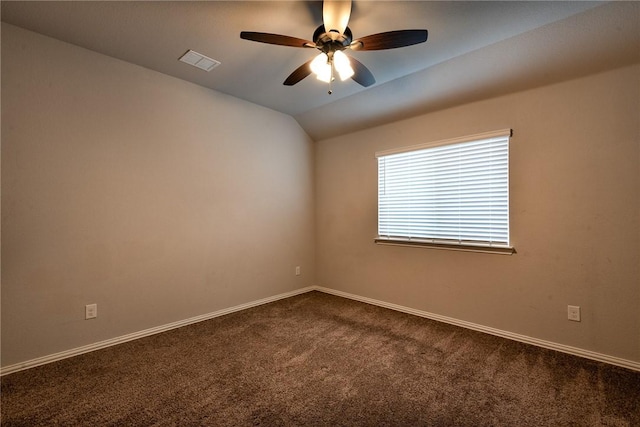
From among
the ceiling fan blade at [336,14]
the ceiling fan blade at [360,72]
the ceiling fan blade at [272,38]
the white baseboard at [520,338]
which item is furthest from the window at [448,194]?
the ceiling fan blade at [272,38]

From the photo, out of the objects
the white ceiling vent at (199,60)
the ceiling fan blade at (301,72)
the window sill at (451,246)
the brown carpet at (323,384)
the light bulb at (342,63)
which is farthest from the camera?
the window sill at (451,246)

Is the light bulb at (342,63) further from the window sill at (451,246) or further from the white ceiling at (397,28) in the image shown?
the window sill at (451,246)

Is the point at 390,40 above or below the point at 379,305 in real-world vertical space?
above

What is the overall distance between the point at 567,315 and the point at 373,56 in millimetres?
2776

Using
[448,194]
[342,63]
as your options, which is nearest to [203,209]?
[342,63]

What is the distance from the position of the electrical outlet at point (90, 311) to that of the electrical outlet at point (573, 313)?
4062 millimetres

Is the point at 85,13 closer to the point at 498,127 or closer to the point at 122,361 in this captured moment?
the point at 122,361

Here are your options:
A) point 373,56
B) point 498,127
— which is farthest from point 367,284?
point 373,56

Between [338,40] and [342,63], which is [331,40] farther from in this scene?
[342,63]

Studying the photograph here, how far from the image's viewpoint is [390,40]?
5.91 ft

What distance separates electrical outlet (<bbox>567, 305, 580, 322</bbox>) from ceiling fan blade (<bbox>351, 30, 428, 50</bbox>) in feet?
8.02

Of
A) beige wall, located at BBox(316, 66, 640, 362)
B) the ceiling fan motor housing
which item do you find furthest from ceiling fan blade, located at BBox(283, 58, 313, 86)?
beige wall, located at BBox(316, 66, 640, 362)

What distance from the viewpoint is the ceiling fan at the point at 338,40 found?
1.73 meters

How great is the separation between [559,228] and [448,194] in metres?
0.99
